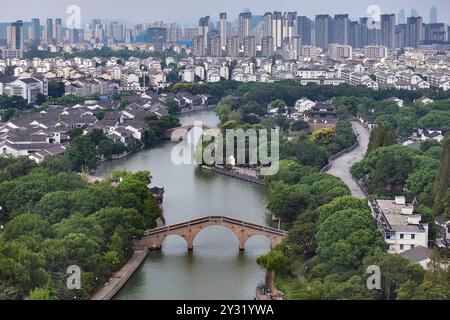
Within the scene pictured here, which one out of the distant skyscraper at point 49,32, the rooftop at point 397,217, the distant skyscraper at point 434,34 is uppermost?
the distant skyscraper at point 434,34

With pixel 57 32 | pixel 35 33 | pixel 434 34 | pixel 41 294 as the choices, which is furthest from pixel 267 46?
pixel 41 294

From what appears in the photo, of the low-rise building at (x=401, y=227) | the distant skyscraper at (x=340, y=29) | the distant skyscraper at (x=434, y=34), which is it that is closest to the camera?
the low-rise building at (x=401, y=227)

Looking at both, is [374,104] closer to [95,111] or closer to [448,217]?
[95,111]

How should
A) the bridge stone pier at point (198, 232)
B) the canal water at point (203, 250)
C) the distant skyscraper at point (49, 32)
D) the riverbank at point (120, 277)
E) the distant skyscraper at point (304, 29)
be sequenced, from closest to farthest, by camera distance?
1. the riverbank at point (120, 277)
2. the canal water at point (203, 250)
3. the bridge stone pier at point (198, 232)
4. the distant skyscraper at point (49, 32)
5. the distant skyscraper at point (304, 29)

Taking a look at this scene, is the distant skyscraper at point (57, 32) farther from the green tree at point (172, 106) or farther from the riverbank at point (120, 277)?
the riverbank at point (120, 277)

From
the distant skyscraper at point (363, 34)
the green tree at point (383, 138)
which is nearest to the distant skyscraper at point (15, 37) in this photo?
the distant skyscraper at point (363, 34)

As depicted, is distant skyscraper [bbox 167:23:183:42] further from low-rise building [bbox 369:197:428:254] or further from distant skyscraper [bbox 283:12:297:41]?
low-rise building [bbox 369:197:428:254]

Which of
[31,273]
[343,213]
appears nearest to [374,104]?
[343,213]
